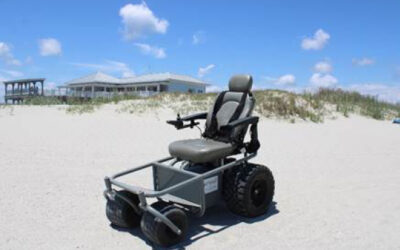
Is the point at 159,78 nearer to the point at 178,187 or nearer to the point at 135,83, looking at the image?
the point at 135,83

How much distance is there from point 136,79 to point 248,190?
122ft

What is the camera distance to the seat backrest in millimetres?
4707

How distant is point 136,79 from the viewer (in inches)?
1581

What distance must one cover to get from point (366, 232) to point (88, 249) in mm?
2579

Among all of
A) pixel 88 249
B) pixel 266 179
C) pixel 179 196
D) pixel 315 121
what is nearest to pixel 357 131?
pixel 315 121

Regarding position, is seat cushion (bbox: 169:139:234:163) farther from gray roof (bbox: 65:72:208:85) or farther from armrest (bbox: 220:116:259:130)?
gray roof (bbox: 65:72:208:85)

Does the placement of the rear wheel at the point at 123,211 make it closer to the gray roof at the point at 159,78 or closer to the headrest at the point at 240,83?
the headrest at the point at 240,83

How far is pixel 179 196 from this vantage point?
159 inches

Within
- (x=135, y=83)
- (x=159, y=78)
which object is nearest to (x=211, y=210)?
(x=159, y=78)

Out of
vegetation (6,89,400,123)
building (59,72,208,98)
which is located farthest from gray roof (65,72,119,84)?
vegetation (6,89,400,123)

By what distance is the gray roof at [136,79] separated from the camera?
3784 cm

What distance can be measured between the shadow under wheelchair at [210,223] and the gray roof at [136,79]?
107ft

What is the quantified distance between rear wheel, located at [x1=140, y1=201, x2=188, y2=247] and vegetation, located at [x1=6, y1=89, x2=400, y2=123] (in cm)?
940

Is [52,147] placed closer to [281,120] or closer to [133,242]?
[133,242]
